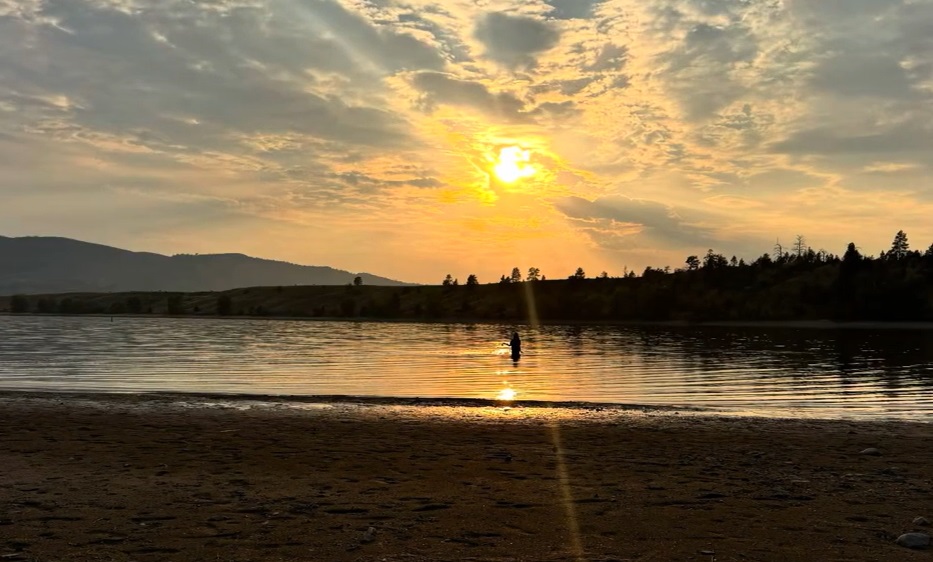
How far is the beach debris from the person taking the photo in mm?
9486

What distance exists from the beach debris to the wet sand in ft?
0.79

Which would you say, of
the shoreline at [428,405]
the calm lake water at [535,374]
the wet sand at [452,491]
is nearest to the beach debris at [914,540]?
the wet sand at [452,491]

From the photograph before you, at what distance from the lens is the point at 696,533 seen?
33.1 feet

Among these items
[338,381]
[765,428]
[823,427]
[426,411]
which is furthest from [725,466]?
[338,381]

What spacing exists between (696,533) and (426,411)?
54.3 feet

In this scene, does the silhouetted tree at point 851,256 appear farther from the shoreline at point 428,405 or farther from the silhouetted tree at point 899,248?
the shoreline at point 428,405

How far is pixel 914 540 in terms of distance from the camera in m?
9.55

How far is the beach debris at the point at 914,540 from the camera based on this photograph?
31.1 feet

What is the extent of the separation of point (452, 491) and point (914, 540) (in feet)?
22.6

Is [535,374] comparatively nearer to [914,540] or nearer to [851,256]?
[914,540]

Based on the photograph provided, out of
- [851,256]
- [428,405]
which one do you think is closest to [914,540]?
[428,405]

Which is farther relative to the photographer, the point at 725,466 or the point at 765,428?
the point at 765,428

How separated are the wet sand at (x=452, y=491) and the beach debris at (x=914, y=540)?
0.24 metres

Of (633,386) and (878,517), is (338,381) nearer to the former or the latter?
(633,386)
